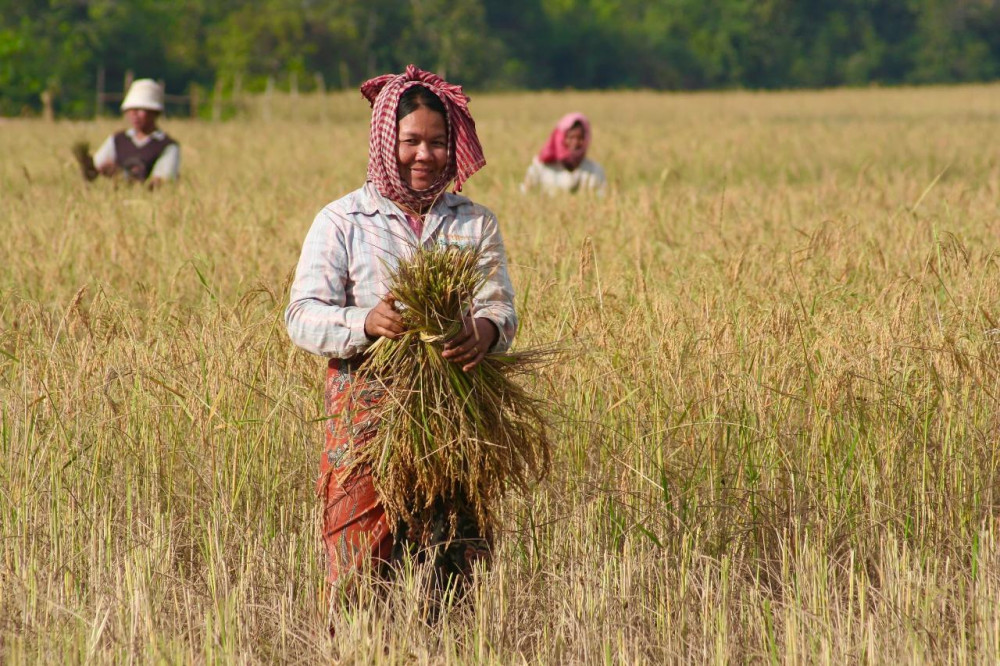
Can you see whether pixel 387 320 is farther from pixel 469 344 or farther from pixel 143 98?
pixel 143 98

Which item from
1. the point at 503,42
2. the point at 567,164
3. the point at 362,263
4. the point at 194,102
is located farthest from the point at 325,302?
the point at 503,42

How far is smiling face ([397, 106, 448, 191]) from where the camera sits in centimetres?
256

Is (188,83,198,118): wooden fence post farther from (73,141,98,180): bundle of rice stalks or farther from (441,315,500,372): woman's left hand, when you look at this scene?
(441,315,500,372): woman's left hand

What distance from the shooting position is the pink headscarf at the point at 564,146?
8.12 m

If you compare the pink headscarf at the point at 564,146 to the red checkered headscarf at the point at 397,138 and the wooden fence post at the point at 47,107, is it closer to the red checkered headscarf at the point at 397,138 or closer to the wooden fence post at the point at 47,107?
the red checkered headscarf at the point at 397,138

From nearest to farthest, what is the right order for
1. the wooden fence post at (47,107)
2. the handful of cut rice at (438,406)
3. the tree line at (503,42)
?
the handful of cut rice at (438,406) < the wooden fence post at (47,107) < the tree line at (503,42)

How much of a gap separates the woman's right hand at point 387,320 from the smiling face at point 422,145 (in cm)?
33

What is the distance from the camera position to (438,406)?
233 centimetres

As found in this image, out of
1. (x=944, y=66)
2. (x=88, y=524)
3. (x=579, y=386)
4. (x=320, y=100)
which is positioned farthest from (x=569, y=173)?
(x=944, y=66)

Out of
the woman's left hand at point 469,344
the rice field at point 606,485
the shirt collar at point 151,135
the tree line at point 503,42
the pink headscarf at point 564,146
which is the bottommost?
the rice field at point 606,485

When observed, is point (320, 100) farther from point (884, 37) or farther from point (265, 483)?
point (884, 37)

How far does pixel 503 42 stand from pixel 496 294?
53681mm

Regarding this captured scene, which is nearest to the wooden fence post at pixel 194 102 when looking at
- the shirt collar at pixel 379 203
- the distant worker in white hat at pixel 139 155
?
the distant worker in white hat at pixel 139 155

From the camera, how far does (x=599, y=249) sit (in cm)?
535
